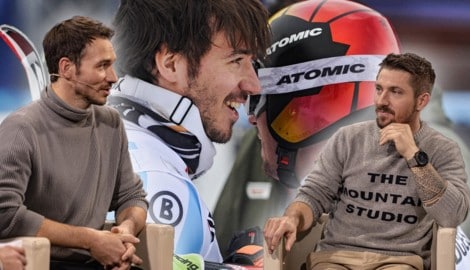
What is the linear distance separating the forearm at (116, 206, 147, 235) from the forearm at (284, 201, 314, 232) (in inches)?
20.9

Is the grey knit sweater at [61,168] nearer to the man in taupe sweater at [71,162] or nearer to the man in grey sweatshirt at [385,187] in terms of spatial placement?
the man in taupe sweater at [71,162]

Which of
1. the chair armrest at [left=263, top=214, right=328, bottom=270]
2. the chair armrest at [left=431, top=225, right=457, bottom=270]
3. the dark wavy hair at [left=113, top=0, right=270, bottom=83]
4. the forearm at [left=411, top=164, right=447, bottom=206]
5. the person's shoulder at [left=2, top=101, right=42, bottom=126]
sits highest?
the dark wavy hair at [left=113, top=0, right=270, bottom=83]

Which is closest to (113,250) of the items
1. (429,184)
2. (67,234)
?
(67,234)

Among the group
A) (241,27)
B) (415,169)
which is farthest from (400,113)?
(241,27)

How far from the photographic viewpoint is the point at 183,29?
4043 millimetres

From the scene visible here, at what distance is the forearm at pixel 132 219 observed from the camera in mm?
3033

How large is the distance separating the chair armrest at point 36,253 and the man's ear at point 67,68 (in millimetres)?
608

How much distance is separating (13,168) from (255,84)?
1571 millimetres

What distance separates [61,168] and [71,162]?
0.05 metres

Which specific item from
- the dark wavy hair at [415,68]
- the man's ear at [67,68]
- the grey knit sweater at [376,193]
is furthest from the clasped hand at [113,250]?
the dark wavy hair at [415,68]

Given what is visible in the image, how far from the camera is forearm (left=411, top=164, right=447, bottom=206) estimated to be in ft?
10.00

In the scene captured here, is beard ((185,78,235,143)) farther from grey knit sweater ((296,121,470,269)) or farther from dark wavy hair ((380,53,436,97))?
dark wavy hair ((380,53,436,97))

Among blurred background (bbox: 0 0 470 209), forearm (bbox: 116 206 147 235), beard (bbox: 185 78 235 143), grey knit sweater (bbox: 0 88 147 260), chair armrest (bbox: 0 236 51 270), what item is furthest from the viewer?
beard (bbox: 185 78 235 143)

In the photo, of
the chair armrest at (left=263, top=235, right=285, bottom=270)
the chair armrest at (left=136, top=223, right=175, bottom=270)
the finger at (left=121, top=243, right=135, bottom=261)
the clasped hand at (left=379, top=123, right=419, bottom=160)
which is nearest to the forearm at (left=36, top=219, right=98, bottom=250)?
the finger at (left=121, top=243, right=135, bottom=261)
